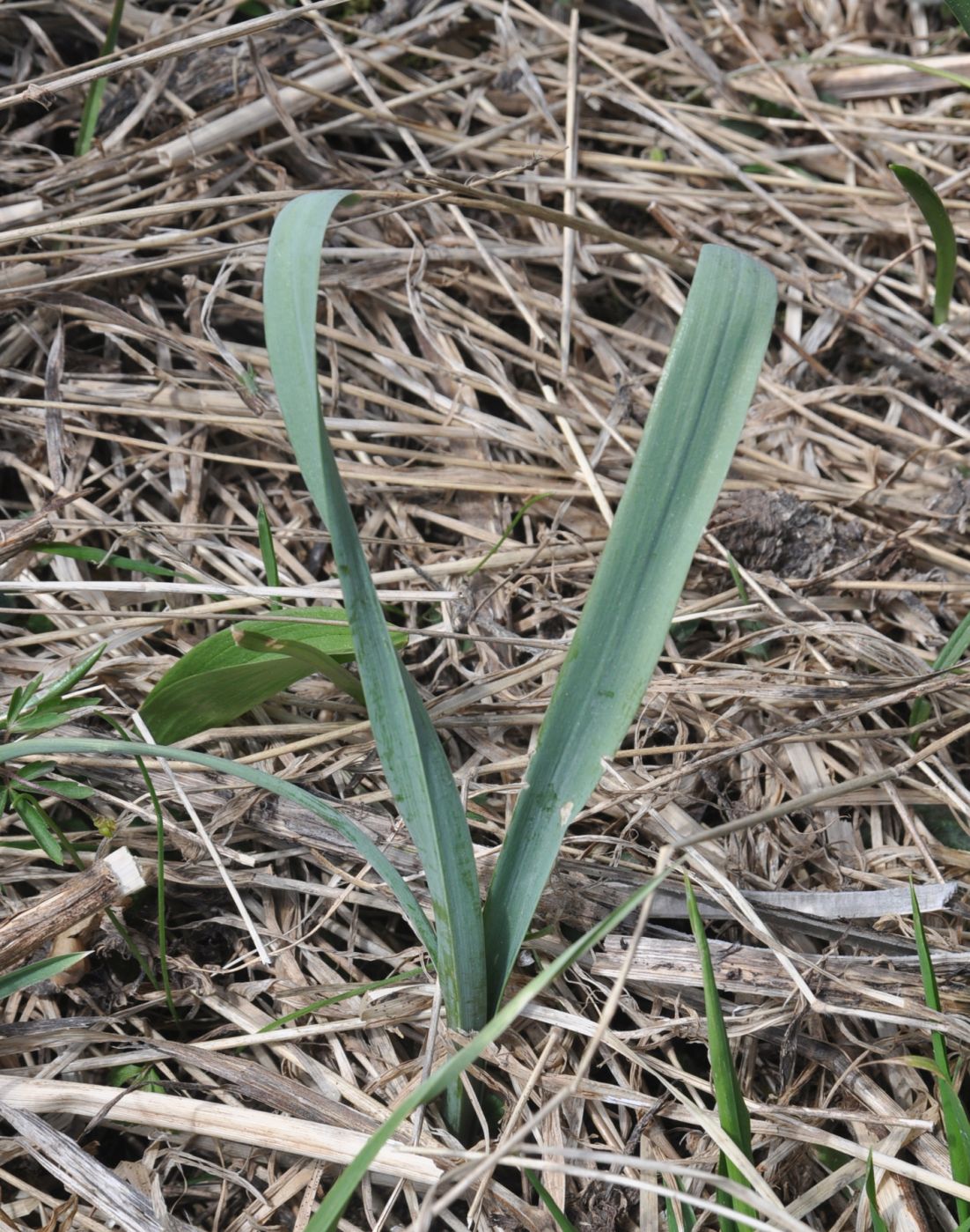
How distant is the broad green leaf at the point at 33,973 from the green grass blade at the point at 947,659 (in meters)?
0.91

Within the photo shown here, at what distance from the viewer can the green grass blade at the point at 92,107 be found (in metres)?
1.56

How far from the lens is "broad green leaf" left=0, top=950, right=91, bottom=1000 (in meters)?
0.96

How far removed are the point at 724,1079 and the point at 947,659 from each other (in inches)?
23.3

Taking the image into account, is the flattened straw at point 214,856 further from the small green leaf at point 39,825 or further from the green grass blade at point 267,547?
the green grass blade at point 267,547

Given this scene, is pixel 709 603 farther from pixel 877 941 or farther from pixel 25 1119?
pixel 25 1119

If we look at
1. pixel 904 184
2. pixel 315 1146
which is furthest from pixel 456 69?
pixel 315 1146

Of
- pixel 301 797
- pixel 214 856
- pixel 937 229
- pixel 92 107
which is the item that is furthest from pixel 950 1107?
pixel 92 107

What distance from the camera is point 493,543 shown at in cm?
138

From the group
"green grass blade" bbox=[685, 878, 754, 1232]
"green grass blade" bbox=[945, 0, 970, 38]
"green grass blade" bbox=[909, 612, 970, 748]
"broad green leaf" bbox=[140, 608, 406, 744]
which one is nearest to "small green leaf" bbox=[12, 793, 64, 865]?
"broad green leaf" bbox=[140, 608, 406, 744]

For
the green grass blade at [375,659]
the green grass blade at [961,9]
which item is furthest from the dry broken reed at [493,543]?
the green grass blade at [961,9]

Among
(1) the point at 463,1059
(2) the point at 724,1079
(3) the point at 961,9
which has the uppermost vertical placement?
(3) the point at 961,9

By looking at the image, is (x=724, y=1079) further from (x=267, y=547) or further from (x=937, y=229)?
(x=937, y=229)

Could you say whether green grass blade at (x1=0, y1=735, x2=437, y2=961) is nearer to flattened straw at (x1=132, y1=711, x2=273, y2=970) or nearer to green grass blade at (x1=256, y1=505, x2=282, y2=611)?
flattened straw at (x1=132, y1=711, x2=273, y2=970)

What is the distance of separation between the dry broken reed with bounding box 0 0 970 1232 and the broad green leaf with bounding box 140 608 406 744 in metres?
0.05
